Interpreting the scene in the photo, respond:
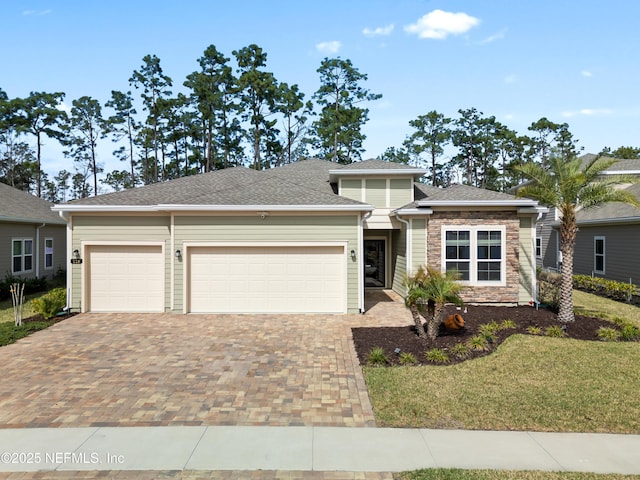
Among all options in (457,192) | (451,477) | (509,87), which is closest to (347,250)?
(457,192)

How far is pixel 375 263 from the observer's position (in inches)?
723

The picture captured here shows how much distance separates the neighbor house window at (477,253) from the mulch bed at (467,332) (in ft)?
4.05

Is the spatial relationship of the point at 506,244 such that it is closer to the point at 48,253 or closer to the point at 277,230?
the point at 277,230

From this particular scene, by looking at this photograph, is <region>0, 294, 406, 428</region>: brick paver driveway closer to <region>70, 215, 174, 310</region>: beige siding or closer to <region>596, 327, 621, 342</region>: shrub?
<region>70, 215, 174, 310</region>: beige siding

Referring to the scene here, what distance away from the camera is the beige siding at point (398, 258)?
15188mm

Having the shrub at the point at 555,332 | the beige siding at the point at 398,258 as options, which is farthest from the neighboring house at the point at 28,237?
the shrub at the point at 555,332

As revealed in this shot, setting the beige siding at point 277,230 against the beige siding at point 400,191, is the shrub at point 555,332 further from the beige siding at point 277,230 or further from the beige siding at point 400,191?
the beige siding at point 400,191

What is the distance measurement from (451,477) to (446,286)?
17.3 feet

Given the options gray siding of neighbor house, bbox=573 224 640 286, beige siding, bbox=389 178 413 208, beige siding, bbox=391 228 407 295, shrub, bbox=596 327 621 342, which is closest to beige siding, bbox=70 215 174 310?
beige siding, bbox=391 228 407 295

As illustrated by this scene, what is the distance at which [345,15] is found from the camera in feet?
41.0

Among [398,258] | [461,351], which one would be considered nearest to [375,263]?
[398,258]

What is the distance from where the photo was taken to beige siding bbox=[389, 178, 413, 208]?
16.4 m

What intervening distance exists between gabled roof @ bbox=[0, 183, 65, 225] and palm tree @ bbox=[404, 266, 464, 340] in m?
16.5

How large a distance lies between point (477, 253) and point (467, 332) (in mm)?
4431
